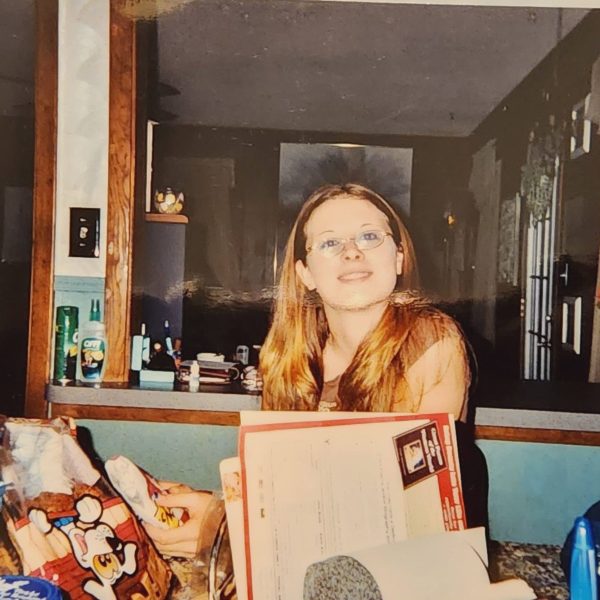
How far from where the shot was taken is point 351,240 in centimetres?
111

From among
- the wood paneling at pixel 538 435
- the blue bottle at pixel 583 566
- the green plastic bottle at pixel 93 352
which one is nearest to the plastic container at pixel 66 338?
the green plastic bottle at pixel 93 352

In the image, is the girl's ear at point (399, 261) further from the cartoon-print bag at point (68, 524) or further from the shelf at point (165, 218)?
the cartoon-print bag at point (68, 524)

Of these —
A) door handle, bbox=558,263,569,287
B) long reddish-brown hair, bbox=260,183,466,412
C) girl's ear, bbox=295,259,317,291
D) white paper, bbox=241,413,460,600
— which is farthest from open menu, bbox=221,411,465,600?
door handle, bbox=558,263,569,287

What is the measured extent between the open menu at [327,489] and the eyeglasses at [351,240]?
28cm

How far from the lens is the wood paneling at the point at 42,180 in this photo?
4.02ft

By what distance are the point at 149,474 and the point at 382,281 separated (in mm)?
541

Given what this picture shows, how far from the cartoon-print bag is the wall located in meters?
0.20

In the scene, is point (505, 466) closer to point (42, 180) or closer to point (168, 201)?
point (168, 201)

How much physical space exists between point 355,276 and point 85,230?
0.55 m

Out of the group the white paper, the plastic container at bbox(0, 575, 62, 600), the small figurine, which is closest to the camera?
the plastic container at bbox(0, 575, 62, 600)

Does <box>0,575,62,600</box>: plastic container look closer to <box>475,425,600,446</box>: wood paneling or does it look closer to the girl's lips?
the girl's lips

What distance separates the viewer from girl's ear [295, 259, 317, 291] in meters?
1.13

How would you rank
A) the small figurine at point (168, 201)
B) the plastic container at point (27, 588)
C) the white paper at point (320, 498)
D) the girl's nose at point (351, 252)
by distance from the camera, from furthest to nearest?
the small figurine at point (168, 201)
the girl's nose at point (351, 252)
the white paper at point (320, 498)
the plastic container at point (27, 588)

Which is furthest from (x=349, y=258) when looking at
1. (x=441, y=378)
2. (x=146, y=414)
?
(x=146, y=414)
